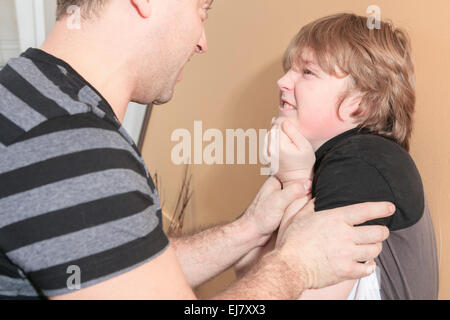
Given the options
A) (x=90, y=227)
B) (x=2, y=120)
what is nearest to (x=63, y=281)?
(x=90, y=227)

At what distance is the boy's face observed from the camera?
1232 millimetres

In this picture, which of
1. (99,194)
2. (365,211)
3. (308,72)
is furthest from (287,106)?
(99,194)

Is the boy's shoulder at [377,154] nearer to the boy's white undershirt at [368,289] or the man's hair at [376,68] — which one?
the man's hair at [376,68]

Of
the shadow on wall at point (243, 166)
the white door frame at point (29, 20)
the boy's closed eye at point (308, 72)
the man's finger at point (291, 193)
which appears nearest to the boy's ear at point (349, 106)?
the boy's closed eye at point (308, 72)

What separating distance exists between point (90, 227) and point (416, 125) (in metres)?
0.93

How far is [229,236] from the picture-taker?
4.31 ft

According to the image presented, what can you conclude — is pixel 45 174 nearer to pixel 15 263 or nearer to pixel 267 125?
pixel 15 263

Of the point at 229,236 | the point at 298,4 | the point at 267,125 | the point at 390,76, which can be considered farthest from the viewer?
the point at 267,125

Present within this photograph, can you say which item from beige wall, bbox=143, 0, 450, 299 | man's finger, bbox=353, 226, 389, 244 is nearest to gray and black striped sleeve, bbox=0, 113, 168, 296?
man's finger, bbox=353, 226, 389, 244

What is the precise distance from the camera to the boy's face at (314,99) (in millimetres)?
1232

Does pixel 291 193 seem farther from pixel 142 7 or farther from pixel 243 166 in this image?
pixel 243 166

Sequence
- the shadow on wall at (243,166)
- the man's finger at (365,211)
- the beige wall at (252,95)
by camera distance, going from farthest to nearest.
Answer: the shadow on wall at (243,166), the beige wall at (252,95), the man's finger at (365,211)

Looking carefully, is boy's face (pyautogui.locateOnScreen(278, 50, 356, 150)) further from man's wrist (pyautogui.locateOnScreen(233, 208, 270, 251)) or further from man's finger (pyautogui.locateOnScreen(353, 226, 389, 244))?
man's finger (pyautogui.locateOnScreen(353, 226, 389, 244))

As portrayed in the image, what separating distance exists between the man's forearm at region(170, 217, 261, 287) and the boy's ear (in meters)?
0.37
